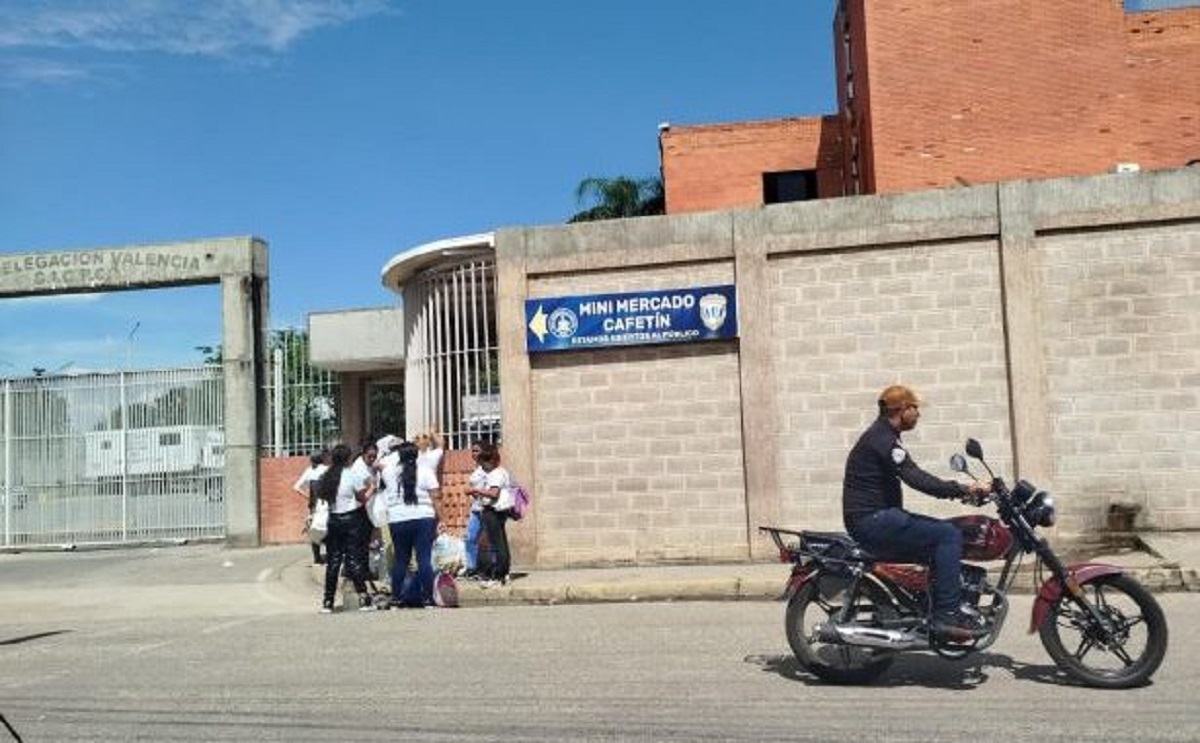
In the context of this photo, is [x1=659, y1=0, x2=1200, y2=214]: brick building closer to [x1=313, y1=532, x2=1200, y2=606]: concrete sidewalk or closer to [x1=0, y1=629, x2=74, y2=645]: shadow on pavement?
[x1=313, y1=532, x2=1200, y2=606]: concrete sidewalk

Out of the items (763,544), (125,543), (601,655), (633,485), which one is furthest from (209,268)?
(601,655)

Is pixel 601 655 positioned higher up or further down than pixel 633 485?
further down

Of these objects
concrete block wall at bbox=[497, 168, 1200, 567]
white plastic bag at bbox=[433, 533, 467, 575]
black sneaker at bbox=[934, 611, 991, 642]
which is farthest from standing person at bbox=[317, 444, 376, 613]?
black sneaker at bbox=[934, 611, 991, 642]

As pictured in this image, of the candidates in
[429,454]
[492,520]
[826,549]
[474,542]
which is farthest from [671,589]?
[826,549]

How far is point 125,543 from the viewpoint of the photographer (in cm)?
1903

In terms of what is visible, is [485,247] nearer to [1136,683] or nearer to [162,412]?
[162,412]

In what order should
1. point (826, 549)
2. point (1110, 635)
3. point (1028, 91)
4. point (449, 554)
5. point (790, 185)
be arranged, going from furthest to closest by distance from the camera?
point (790, 185) < point (1028, 91) < point (449, 554) < point (826, 549) < point (1110, 635)

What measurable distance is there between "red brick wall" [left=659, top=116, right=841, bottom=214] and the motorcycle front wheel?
1936cm

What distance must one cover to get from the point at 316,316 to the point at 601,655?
14.8 m

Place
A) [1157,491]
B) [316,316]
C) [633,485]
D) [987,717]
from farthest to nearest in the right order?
[316,316]
[633,485]
[1157,491]
[987,717]

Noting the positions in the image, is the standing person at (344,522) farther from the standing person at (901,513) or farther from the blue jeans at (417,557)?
the standing person at (901,513)

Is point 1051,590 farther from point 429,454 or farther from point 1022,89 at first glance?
point 1022,89

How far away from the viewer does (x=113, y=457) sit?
1917 centimetres

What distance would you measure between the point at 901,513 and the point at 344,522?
5.98 meters
